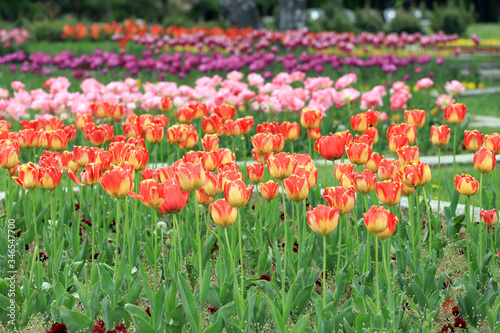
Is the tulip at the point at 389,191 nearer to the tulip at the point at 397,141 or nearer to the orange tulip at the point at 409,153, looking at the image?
the orange tulip at the point at 409,153

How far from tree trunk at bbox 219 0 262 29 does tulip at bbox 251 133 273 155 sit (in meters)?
15.6

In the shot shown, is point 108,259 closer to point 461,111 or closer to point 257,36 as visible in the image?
point 461,111

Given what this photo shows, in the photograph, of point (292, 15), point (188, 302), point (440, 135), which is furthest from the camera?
point (292, 15)

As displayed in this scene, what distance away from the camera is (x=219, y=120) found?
3832 millimetres

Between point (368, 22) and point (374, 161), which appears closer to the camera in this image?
point (374, 161)

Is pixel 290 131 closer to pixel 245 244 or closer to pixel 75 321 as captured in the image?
pixel 245 244

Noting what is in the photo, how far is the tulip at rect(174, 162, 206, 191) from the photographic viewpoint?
240 cm

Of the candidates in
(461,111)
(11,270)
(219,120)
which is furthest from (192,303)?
(461,111)

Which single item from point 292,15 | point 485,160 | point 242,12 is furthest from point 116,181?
point 242,12

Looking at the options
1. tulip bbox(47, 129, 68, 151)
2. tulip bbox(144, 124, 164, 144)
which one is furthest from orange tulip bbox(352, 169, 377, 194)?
tulip bbox(47, 129, 68, 151)

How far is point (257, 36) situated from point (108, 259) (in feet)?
34.6

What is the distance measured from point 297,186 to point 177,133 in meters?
1.11

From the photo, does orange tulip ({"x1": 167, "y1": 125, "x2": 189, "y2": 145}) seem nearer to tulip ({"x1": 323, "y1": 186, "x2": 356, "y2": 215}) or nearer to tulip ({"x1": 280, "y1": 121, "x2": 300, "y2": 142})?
tulip ({"x1": 280, "y1": 121, "x2": 300, "y2": 142})

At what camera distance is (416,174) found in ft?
8.59
